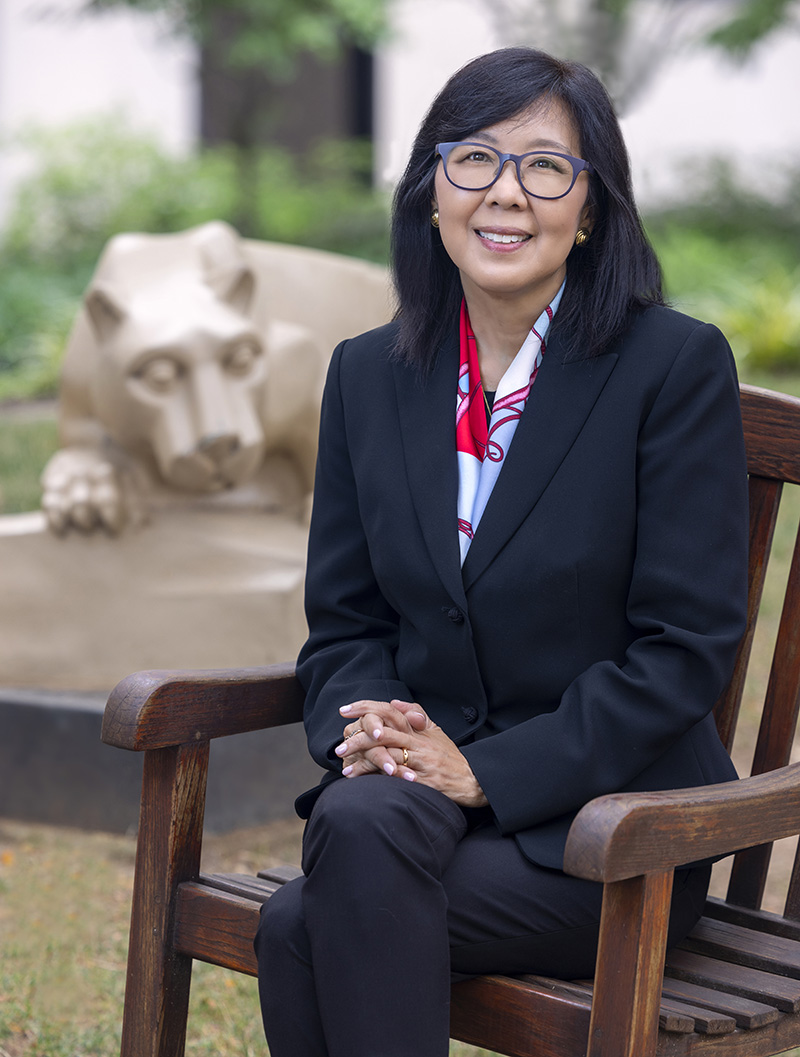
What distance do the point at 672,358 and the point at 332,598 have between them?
699 mm

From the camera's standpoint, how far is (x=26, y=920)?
3.70m

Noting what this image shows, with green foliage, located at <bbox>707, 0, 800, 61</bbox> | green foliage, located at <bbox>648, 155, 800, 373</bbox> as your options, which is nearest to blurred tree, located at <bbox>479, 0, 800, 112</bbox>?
green foliage, located at <bbox>707, 0, 800, 61</bbox>

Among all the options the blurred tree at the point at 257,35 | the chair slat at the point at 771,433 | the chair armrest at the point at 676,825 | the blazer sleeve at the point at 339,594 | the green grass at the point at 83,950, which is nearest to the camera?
the chair armrest at the point at 676,825

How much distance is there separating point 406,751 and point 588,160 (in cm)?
96

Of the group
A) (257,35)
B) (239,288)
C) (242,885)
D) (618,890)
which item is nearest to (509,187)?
(618,890)

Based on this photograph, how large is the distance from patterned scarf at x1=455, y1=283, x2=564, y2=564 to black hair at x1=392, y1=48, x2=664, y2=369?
61mm

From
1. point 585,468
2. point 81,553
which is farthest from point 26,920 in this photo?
point 585,468

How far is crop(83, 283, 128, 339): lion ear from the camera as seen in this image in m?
4.01

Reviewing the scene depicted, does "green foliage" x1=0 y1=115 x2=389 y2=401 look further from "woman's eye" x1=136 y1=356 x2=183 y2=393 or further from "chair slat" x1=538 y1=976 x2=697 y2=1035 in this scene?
"chair slat" x1=538 y1=976 x2=697 y2=1035

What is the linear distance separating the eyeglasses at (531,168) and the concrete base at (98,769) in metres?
2.55

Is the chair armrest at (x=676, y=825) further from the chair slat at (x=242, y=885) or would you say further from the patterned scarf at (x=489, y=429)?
the chair slat at (x=242, y=885)

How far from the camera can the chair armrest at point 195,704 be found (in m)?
2.11

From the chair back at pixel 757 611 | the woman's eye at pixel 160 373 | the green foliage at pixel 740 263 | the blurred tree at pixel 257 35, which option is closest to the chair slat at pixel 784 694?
the chair back at pixel 757 611

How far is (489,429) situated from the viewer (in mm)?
2203
